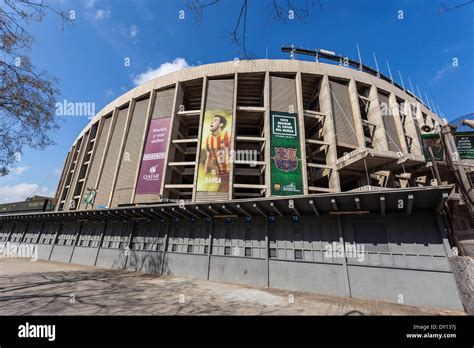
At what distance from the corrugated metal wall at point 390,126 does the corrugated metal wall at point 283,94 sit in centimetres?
1255

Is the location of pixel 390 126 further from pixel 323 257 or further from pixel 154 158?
pixel 154 158

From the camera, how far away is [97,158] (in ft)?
107

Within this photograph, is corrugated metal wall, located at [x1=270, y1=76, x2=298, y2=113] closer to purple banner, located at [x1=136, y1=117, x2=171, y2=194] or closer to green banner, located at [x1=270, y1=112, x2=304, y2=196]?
green banner, located at [x1=270, y1=112, x2=304, y2=196]

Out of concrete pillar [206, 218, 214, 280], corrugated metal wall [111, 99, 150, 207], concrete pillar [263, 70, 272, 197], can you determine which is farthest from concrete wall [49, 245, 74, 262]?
concrete pillar [263, 70, 272, 197]

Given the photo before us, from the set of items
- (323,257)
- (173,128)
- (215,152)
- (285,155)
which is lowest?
(323,257)

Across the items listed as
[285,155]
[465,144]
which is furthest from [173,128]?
[465,144]

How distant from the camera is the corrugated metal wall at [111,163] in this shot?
90.4 feet

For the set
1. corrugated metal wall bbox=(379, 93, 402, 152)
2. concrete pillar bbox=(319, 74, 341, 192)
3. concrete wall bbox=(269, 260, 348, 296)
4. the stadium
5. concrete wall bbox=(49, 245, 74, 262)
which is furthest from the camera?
corrugated metal wall bbox=(379, 93, 402, 152)

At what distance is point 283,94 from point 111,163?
2592cm

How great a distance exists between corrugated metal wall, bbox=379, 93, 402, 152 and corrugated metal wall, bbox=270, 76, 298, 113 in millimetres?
12553

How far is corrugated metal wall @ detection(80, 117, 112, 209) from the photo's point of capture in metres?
31.1

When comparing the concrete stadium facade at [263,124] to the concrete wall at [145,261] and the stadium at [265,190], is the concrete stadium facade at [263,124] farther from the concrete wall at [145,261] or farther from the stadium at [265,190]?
the concrete wall at [145,261]
